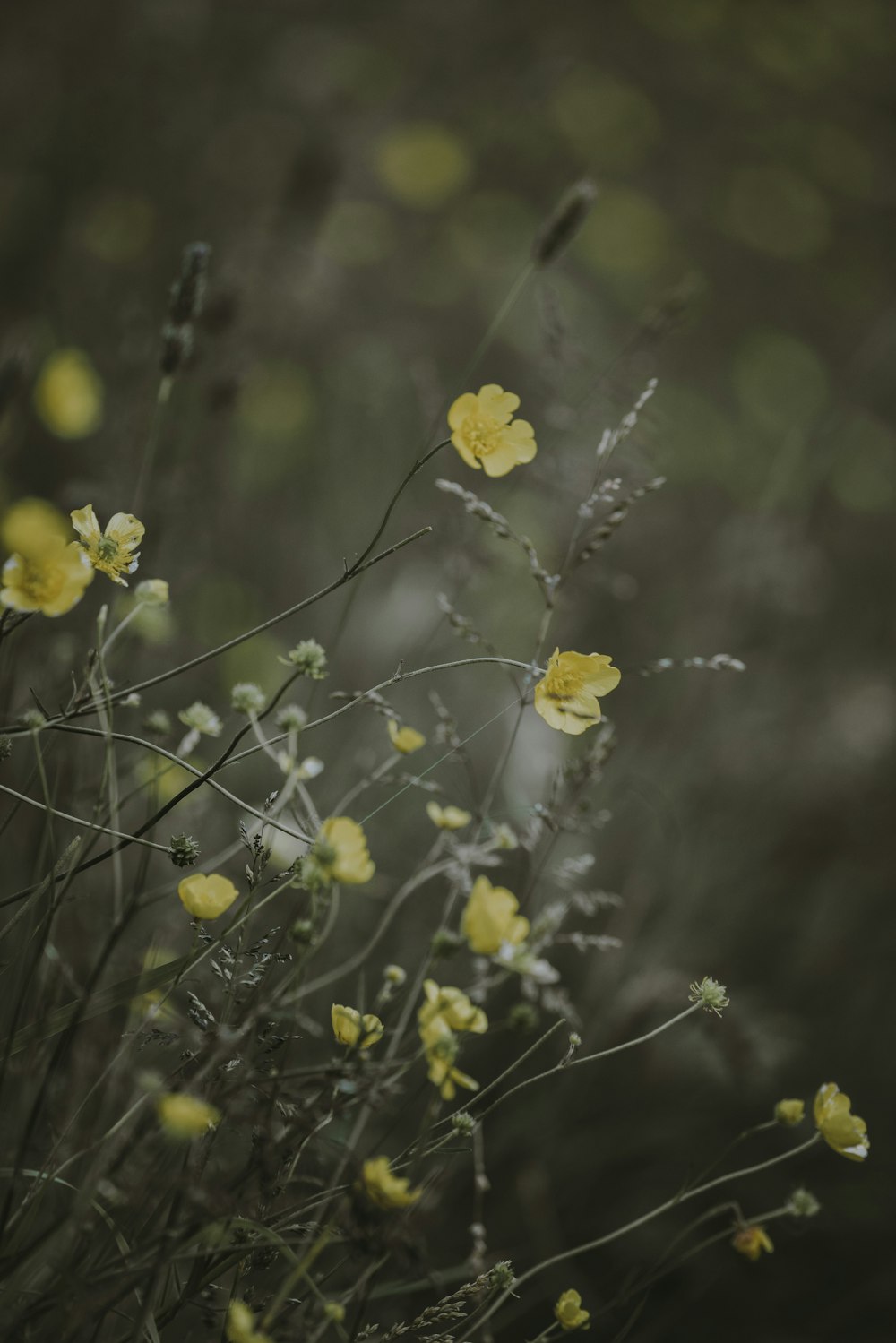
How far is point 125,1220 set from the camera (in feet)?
1.93

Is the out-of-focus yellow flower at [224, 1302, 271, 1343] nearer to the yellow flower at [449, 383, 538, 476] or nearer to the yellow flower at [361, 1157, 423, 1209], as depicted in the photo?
the yellow flower at [361, 1157, 423, 1209]

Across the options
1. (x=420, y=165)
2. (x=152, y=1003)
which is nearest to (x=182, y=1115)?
(x=152, y=1003)

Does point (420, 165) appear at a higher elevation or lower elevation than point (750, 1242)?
higher

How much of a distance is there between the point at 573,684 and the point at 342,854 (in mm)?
242

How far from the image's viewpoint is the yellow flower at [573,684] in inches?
25.1

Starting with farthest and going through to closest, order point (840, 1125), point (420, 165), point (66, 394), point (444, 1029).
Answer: point (420, 165), point (66, 394), point (840, 1125), point (444, 1029)

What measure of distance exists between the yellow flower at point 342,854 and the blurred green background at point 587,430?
1.71ft

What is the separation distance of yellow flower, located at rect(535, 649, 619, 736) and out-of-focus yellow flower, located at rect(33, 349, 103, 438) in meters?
1.31

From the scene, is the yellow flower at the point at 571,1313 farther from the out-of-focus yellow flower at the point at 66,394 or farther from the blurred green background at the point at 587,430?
the out-of-focus yellow flower at the point at 66,394

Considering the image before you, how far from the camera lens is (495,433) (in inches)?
28.3

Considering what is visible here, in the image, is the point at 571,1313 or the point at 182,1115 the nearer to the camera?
the point at 182,1115

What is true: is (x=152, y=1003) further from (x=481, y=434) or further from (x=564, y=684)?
(x=481, y=434)

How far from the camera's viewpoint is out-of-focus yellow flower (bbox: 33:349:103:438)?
1.62 meters

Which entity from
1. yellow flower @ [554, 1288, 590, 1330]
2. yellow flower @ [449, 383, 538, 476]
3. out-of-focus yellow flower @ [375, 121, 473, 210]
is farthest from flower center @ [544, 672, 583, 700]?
out-of-focus yellow flower @ [375, 121, 473, 210]
